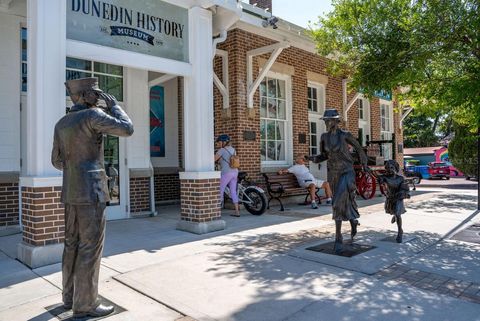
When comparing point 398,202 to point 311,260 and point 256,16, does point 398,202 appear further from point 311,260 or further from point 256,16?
point 256,16

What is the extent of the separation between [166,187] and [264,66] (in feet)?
13.9

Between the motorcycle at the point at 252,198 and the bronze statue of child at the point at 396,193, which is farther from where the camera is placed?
the motorcycle at the point at 252,198

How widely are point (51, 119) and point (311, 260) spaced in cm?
381

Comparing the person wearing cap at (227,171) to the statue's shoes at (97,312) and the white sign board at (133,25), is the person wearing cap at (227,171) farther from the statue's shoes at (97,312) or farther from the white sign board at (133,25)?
the statue's shoes at (97,312)

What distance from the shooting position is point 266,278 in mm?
4371

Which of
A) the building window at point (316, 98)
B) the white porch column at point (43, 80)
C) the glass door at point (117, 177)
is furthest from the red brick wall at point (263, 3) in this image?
the white porch column at point (43, 80)

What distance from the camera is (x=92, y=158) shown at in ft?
11.1

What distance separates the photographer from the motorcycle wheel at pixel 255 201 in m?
8.59

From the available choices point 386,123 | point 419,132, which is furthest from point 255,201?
point 419,132

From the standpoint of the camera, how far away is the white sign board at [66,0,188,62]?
5594 millimetres

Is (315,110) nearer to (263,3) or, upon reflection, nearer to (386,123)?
(263,3)

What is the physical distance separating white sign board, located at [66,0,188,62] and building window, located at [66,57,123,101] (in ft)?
6.99

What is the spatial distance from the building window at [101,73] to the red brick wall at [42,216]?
3267 millimetres

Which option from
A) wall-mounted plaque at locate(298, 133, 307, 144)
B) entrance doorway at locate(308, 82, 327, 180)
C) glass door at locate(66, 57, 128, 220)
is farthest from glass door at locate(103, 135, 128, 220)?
entrance doorway at locate(308, 82, 327, 180)
